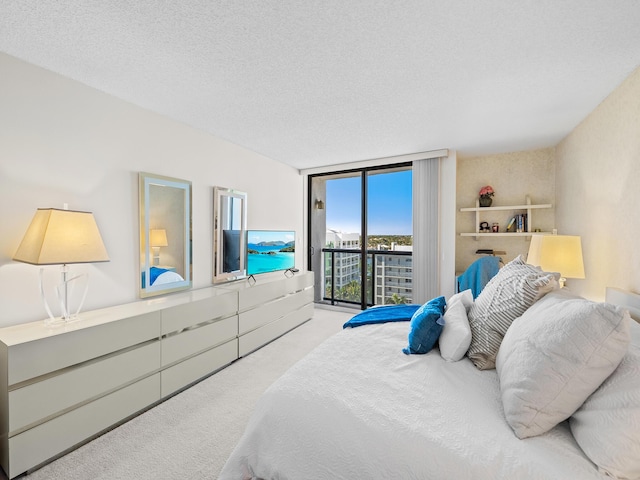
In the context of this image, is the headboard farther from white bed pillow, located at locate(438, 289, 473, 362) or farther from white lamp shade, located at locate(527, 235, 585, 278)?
white bed pillow, located at locate(438, 289, 473, 362)

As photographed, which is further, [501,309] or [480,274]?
[480,274]

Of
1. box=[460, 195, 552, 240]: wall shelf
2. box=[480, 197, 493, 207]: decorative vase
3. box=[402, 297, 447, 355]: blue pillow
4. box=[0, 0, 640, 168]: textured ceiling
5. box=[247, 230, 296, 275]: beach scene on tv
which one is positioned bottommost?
box=[402, 297, 447, 355]: blue pillow

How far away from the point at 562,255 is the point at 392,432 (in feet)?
7.81

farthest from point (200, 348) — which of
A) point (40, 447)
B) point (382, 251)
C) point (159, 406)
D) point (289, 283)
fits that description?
point (382, 251)

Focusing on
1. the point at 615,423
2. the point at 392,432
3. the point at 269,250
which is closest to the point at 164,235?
the point at 269,250

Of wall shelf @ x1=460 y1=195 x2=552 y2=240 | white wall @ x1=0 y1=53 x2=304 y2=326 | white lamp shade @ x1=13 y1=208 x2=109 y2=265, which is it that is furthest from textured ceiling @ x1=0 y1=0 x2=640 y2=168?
wall shelf @ x1=460 y1=195 x2=552 y2=240

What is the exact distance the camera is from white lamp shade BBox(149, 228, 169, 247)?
106 inches

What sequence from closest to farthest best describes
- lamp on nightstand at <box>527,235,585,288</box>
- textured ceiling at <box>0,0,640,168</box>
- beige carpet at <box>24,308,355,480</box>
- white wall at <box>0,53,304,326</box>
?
1. textured ceiling at <box>0,0,640,168</box>
2. beige carpet at <box>24,308,355,480</box>
3. white wall at <box>0,53,304,326</box>
4. lamp on nightstand at <box>527,235,585,288</box>

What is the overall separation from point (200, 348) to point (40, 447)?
3.64 feet

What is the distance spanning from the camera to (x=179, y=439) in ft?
6.14

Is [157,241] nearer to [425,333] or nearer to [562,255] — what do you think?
[425,333]

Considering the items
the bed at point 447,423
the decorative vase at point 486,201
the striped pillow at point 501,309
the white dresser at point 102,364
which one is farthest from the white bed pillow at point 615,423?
the decorative vase at point 486,201

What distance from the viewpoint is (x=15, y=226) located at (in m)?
1.89

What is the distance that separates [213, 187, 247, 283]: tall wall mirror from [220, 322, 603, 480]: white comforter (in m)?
2.24
